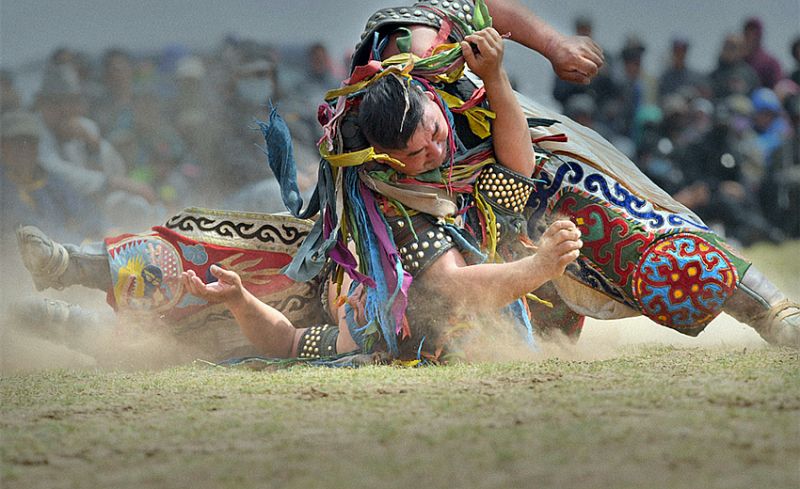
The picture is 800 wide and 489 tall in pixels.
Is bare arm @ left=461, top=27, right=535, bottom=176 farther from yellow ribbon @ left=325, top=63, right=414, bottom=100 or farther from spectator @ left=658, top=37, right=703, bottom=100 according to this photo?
spectator @ left=658, top=37, right=703, bottom=100

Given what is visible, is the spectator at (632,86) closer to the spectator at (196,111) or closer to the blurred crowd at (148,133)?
the blurred crowd at (148,133)

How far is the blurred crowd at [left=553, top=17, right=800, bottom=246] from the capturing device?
5922 millimetres

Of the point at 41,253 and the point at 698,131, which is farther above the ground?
the point at 698,131

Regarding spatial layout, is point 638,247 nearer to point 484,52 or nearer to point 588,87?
point 484,52

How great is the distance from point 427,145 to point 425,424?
1.01 m

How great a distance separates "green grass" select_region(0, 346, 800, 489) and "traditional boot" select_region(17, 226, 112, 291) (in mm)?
502

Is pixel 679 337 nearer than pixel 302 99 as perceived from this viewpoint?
Yes

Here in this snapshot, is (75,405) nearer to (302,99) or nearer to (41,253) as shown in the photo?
(41,253)

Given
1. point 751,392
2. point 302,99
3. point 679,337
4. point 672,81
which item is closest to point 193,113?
point 302,99

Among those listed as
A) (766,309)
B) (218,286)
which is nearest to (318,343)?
(218,286)

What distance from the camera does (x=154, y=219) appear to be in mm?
5270

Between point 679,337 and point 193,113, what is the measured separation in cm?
328

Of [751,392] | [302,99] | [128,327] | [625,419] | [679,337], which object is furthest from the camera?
[302,99]

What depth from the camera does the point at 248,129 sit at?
5805 millimetres
